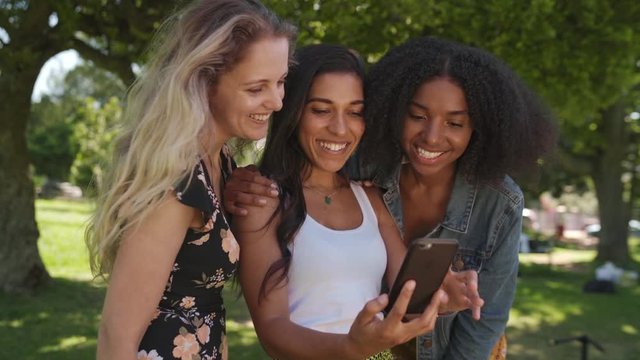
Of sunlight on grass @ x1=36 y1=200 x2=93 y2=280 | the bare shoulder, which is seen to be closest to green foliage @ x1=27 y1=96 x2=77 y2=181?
sunlight on grass @ x1=36 y1=200 x2=93 y2=280

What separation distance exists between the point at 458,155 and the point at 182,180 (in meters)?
1.33

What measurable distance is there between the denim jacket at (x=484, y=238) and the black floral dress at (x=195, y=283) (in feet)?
3.32

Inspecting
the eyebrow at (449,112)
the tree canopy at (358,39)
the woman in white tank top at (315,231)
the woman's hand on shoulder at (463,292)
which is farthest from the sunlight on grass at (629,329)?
the woman's hand on shoulder at (463,292)

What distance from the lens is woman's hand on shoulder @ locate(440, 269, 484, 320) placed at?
7.96 feet

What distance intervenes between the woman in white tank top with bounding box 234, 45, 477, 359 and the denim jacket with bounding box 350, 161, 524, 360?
1.42 feet

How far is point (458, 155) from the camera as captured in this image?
306 cm

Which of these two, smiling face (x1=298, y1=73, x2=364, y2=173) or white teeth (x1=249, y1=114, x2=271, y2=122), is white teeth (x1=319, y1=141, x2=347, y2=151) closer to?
smiling face (x1=298, y1=73, x2=364, y2=173)

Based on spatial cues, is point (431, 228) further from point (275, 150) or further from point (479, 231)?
point (275, 150)

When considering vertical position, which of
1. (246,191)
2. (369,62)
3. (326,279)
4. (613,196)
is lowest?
(613,196)

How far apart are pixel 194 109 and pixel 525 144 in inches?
58.7

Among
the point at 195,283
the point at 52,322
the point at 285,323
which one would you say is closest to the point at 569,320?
the point at 52,322

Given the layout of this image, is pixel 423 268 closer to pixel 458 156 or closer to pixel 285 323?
pixel 285 323

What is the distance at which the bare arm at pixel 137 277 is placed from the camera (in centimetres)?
208

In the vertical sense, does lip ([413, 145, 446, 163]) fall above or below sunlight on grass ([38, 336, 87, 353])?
above
